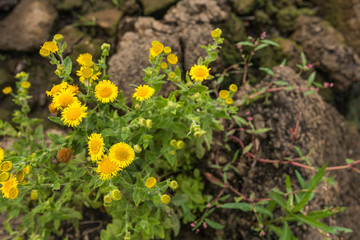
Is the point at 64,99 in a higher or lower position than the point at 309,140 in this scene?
higher

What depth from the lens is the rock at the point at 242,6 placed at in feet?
10.9

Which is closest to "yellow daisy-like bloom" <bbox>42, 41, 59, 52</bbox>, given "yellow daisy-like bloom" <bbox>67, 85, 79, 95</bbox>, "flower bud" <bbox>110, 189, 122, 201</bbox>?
"yellow daisy-like bloom" <bbox>67, 85, 79, 95</bbox>

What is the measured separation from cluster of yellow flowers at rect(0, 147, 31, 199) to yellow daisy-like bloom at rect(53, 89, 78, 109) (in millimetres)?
476

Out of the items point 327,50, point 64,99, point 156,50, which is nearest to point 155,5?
point 156,50

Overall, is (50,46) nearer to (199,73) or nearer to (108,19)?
(199,73)

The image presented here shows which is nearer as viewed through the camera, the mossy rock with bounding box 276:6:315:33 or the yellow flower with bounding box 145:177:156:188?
the yellow flower with bounding box 145:177:156:188

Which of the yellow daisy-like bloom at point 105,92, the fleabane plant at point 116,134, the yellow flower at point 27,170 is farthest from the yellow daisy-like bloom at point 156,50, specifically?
the yellow flower at point 27,170

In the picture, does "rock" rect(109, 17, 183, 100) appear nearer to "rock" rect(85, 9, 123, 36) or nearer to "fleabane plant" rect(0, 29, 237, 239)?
"rock" rect(85, 9, 123, 36)

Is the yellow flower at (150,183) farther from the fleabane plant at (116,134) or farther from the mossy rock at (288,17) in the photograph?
the mossy rock at (288,17)

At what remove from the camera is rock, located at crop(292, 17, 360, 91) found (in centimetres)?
336

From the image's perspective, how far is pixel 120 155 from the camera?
5.94 ft

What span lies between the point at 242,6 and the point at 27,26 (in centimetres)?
260

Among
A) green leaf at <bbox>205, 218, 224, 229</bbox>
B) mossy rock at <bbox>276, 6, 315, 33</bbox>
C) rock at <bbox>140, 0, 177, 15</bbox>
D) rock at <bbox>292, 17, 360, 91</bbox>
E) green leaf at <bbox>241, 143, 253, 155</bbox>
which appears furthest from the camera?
mossy rock at <bbox>276, 6, 315, 33</bbox>

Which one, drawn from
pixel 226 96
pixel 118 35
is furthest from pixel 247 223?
pixel 118 35
